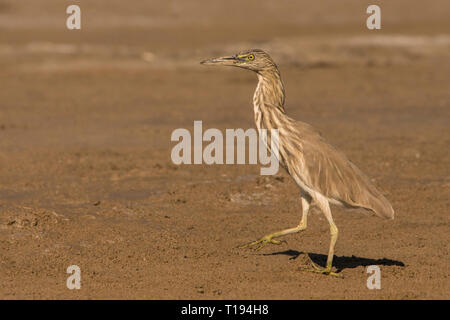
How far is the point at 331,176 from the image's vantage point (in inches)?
268

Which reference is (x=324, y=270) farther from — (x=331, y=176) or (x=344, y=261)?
(x=331, y=176)

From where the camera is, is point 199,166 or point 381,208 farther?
point 199,166

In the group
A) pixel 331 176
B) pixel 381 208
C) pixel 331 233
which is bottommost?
pixel 331 233

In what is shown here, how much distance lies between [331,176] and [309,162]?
220mm

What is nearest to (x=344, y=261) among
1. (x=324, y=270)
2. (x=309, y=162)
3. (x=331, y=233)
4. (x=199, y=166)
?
(x=324, y=270)

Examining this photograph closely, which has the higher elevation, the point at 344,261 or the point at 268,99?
the point at 268,99

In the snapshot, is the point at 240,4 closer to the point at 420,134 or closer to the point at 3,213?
the point at 420,134

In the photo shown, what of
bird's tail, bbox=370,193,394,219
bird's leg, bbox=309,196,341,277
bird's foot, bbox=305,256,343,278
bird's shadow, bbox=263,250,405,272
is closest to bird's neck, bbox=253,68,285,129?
bird's leg, bbox=309,196,341,277

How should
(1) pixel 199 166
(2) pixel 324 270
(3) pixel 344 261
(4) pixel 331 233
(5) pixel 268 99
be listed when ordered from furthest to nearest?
(1) pixel 199 166
(3) pixel 344 261
(5) pixel 268 99
(2) pixel 324 270
(4) pixel 331 233

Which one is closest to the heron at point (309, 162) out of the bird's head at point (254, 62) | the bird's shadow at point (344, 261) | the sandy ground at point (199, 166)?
the bird's head at point (254, 62)

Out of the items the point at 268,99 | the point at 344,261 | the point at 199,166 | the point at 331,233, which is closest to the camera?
the point at 331,233

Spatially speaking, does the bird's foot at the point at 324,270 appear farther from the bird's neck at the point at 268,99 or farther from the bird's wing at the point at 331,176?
the bird's neck at the point at 268,99

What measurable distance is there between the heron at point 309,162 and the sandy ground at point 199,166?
0.62m

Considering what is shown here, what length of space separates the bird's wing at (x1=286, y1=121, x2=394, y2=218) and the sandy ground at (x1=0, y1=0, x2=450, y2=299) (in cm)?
Answer: 66
